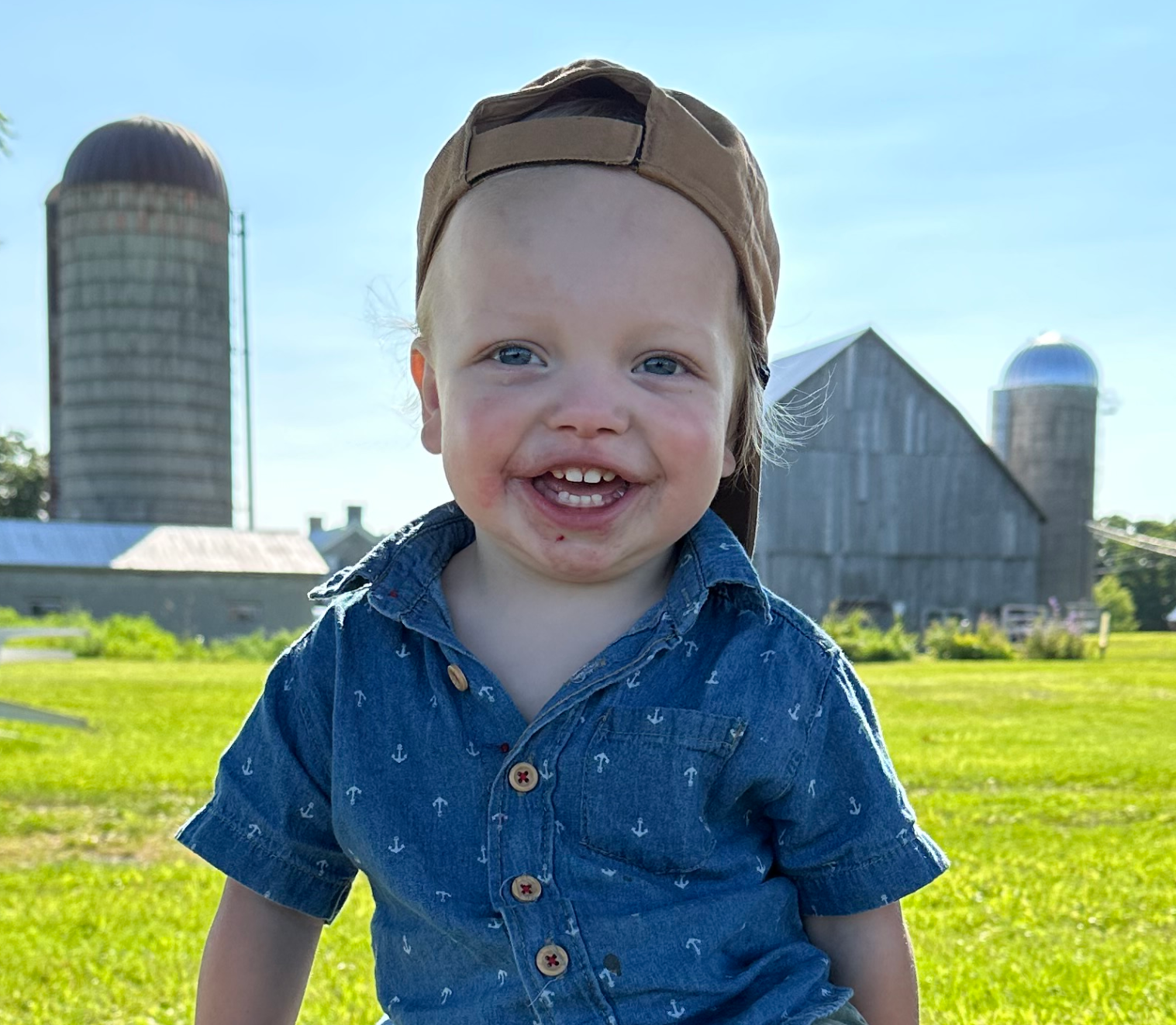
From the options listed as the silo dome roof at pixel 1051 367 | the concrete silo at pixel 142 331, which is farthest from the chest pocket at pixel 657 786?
the concrete silo at pixel 142 331

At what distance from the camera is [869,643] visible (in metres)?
17.3

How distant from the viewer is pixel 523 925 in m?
1.20

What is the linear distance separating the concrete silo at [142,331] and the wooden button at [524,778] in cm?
2719

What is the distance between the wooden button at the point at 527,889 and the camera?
1.21 metres

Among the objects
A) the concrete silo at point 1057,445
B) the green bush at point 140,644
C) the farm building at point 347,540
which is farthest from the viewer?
the farm building at point 347,540

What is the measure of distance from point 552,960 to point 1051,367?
83.6 ft

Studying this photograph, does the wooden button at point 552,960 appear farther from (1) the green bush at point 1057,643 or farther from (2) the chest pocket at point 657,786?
(1) the green bush at point 1057,643

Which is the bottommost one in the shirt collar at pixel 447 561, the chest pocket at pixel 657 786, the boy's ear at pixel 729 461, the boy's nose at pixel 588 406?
the chest pocket at pixel 657 786

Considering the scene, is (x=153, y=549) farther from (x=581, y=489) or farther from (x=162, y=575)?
(x=581, y=489)

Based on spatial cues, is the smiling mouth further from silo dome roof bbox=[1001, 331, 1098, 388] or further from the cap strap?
silo dome roof bbox=[1001, 331, 1098, 388]

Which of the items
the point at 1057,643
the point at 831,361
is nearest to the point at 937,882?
the point at 1057,643

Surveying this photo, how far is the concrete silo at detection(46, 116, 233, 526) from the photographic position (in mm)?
26609

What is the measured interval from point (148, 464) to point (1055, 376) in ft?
64.7

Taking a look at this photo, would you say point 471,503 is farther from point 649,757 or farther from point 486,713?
point 649,757
